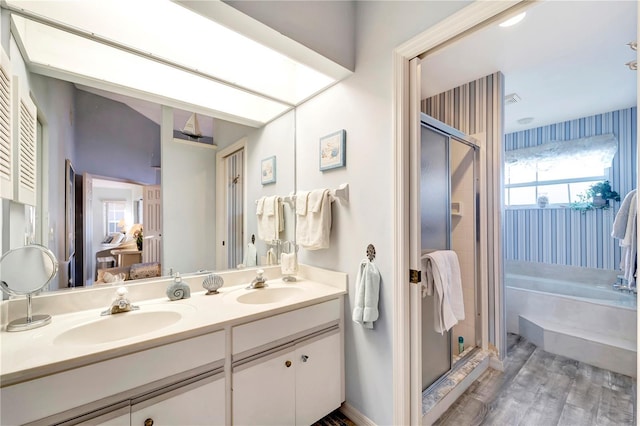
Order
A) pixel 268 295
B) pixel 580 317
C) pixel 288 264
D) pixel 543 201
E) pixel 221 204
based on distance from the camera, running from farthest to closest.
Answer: pixel 543 201
pixel 580 317
pixel 288 264
pixel 221 204
pixel 268 295

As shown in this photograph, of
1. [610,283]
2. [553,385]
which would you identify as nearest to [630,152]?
[610,283]

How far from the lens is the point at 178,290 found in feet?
4.54

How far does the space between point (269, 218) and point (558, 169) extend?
4.17 metres

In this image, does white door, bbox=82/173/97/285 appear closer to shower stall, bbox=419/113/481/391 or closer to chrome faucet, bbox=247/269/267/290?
chrome faucet, bbox=247/269/267/290

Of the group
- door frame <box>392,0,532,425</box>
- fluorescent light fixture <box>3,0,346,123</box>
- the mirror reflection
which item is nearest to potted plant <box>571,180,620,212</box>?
door frame <box>392,0,532,425</box>

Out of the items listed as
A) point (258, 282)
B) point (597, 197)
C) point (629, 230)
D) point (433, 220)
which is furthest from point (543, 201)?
point (258, 282)

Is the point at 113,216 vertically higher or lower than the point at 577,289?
higher

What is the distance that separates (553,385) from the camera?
1946mm

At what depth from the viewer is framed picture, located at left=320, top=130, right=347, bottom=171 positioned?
5.33 ft

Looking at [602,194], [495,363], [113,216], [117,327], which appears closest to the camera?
[117,327]

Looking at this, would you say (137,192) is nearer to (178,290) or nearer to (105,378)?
(178,290)

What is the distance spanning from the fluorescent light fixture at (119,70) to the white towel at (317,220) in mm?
777

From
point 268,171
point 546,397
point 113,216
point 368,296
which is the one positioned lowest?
point 546,397

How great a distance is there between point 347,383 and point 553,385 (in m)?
1.64
